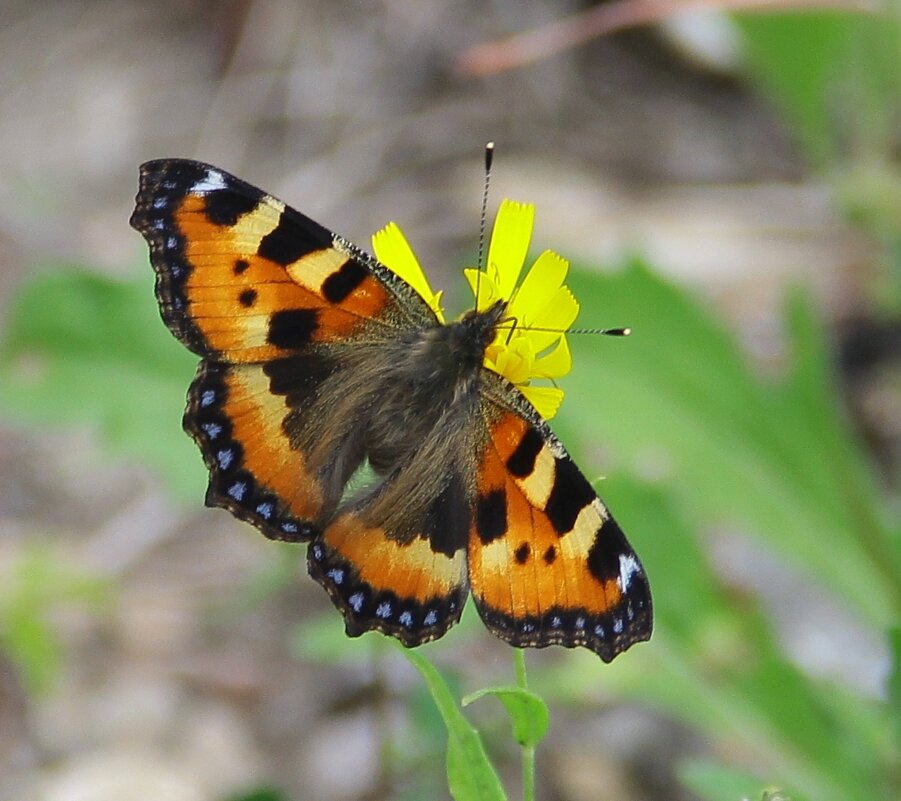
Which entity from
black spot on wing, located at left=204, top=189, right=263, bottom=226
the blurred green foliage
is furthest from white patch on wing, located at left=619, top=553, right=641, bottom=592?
the blurred green foliage

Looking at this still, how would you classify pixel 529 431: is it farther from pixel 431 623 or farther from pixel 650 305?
pixel 650 305

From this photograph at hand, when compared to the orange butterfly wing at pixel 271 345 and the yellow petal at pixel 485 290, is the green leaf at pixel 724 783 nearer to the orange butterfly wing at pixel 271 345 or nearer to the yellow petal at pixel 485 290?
the orange butterfly wing at pixel 271 345

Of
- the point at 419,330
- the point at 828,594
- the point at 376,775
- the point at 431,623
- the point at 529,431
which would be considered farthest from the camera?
the point at 828,594

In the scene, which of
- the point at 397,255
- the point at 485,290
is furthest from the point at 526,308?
the point at 397,255

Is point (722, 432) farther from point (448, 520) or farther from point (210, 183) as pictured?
point (210, 183)

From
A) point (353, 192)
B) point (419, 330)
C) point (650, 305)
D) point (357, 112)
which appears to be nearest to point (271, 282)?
point (419, 330)

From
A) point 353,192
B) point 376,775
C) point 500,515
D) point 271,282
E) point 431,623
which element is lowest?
point 376,775

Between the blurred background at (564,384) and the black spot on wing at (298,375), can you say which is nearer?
the black spot on wing at (298,375)

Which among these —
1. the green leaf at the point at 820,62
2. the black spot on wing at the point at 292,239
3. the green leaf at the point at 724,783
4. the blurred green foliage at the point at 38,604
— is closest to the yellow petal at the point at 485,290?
the black spot on wing at the point at 292,239
